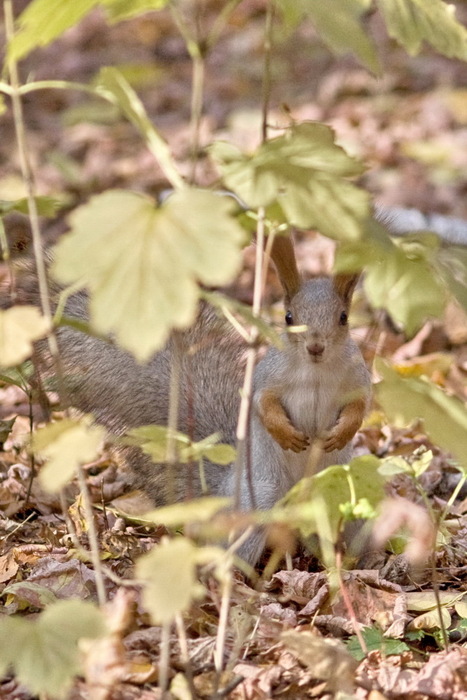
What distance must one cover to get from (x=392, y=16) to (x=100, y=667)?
1.05m

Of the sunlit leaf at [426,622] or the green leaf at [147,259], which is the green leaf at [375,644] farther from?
the green leaf at [147,259]

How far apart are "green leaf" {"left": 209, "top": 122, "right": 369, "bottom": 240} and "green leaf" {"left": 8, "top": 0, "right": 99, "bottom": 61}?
0.30m

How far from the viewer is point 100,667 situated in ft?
4.79

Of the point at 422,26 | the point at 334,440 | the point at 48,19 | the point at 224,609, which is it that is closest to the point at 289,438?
the point at 334,440

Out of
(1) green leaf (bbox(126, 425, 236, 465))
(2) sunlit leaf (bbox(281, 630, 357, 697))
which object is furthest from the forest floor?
(1) green leaf (bbox(126, 425, 236, 465))

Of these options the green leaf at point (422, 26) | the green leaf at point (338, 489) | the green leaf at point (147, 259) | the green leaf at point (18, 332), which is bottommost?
the green leaf at point (338, 489)

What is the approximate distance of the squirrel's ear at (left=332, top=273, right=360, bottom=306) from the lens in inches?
98.6

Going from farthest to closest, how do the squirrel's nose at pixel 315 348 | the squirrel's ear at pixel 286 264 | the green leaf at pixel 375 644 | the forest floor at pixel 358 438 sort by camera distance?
the squirrel's nose at pixel 315 348
the squirrel's ear at pixel 286 264
the green leaf at pixel 375 644
the forest floor at pixel 358 438

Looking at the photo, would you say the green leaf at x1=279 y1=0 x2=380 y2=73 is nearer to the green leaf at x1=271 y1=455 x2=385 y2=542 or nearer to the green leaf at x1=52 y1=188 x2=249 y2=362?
the green leaf at x1=52 y1=188 x2=249 y2=362

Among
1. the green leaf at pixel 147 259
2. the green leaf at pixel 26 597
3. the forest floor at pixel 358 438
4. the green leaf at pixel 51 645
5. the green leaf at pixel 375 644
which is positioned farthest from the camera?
the green leaf at pixel 26 597

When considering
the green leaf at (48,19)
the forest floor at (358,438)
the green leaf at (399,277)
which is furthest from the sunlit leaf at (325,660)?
the green leaf at (48,19)

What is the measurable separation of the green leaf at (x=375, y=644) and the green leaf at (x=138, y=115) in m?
1.07

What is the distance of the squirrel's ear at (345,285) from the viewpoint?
8.21 feet

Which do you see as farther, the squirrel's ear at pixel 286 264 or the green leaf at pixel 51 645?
the squirrel's ear at pixel 286 264
